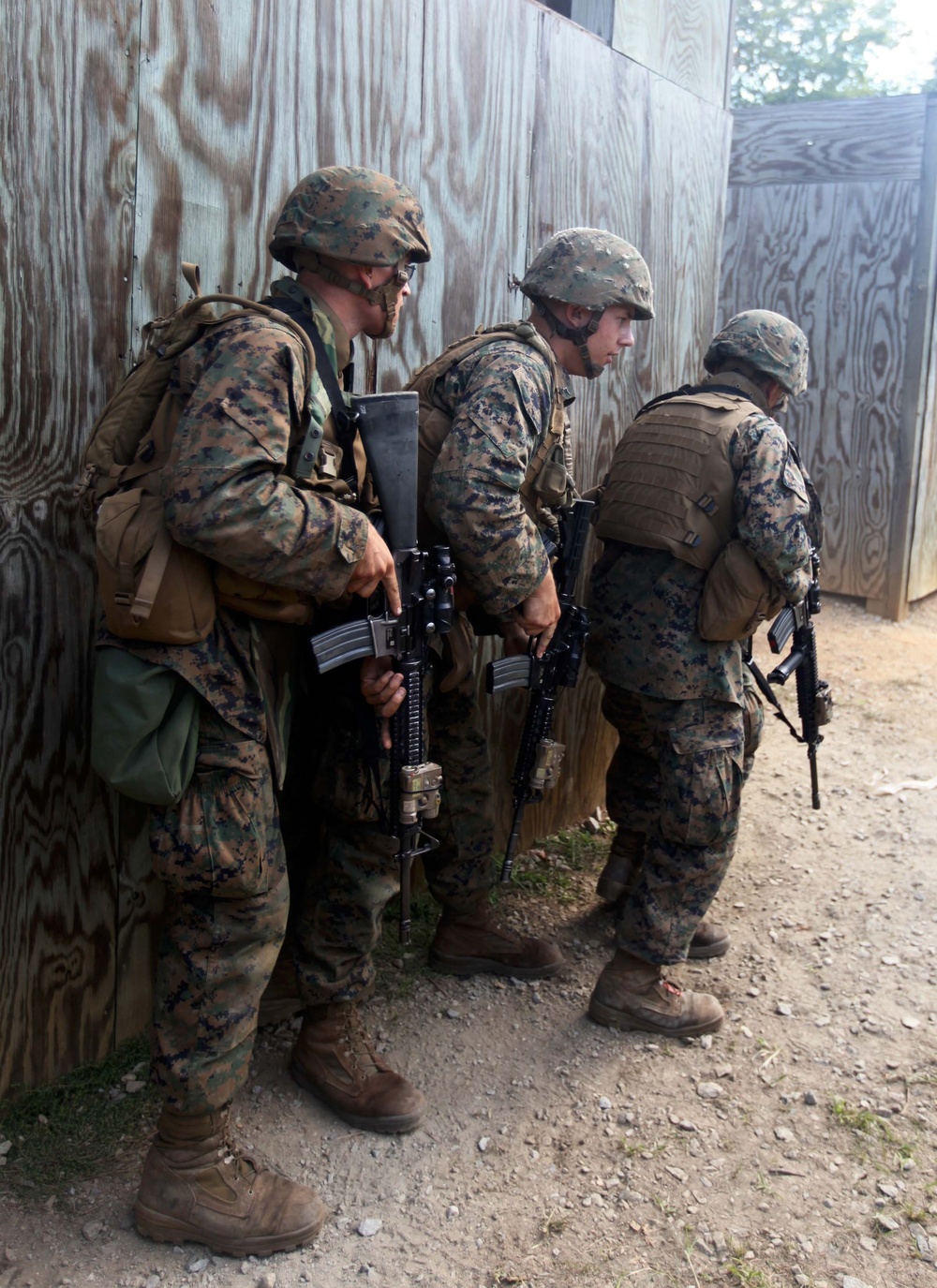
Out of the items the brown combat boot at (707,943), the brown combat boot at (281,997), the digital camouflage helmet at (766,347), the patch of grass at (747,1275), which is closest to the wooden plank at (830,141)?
the digital camouflage helmet at (766,347)

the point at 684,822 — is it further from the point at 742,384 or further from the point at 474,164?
the point at 474,164

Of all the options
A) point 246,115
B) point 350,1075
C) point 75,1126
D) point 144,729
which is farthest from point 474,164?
point 75,1126

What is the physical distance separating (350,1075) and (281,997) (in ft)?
1.44

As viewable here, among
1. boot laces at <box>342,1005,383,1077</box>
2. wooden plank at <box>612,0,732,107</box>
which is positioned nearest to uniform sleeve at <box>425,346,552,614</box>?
boot laces at <box>342,1005,383,1077</box>

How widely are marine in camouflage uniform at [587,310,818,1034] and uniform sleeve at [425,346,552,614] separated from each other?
665mm

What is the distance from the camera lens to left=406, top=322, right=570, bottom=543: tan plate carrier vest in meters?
3.08

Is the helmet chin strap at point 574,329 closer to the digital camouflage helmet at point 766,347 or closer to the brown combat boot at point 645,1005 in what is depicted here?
the digital camouflage helmet at point 766,347

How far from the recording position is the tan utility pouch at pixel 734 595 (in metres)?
3.39

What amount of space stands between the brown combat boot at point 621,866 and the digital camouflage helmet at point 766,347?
1.74 metres

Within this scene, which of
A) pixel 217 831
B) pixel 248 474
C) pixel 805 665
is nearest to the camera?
pixel 248 474

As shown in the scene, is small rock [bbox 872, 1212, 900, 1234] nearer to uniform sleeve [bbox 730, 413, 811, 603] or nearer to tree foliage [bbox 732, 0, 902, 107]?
uniform sleeve [bbox 730, 413, 811, 603]

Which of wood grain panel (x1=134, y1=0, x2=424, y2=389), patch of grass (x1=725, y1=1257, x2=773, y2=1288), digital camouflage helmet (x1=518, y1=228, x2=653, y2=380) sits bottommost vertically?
patch of grass (x1=725, y1=1257, x2=773, y2=1288)

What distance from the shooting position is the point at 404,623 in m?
2.81

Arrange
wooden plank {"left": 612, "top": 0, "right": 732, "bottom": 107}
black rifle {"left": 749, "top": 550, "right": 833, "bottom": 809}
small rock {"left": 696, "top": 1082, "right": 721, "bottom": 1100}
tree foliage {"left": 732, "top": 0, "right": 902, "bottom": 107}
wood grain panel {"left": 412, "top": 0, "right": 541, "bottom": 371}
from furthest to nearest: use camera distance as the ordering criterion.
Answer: tree foliage {"left": 732, "top": 0, "right": 902, "bottom": 107}, wooden plank {"left": 612, "top": 0, "right": 732, "bottom": 107}, black rifle {"left": 749, "top": 550, "right": 833, "bottom": 809}, wood grain panel {"left": 412, "top": 0, "right": 541, "bottom": 371}, small rock {"left": 696, "top": 1082, "right": 721, "bottom": 1100}
